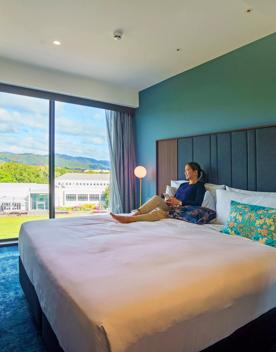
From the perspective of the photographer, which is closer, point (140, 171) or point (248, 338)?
point (248, 338)

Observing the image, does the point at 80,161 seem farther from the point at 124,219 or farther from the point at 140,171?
the point at 124,219

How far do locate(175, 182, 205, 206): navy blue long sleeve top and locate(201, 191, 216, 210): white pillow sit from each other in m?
0.07

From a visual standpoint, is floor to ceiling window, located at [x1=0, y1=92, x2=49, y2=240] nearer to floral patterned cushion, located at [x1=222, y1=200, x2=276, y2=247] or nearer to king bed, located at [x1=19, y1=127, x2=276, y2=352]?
king bed, located at [x1=19, y1=127, x2=276, y2=352]

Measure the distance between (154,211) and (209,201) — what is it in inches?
26.8

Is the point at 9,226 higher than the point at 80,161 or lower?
lower

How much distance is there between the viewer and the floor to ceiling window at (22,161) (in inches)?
158

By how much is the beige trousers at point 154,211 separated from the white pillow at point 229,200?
63cm

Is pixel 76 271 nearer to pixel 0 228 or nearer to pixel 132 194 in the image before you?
pixel 0 228

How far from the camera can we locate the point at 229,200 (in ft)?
8.86

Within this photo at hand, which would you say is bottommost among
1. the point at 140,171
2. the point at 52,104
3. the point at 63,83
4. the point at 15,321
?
the point at 15,321

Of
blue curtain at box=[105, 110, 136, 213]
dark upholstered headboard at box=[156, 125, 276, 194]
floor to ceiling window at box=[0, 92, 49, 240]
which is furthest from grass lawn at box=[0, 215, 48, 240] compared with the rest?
dark upholstered headboard at box=[156, 125, 276, 194]

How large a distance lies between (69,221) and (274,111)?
2598 millimetres

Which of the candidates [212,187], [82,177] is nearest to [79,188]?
[82,177]

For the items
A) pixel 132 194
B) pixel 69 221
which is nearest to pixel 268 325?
pixel 69 221
